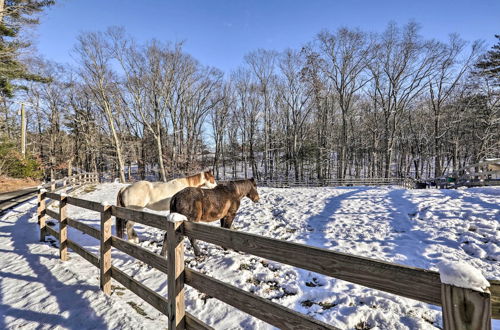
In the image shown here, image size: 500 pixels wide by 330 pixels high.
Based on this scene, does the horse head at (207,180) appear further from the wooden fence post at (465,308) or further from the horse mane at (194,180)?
the wooden fence post at (465,308)

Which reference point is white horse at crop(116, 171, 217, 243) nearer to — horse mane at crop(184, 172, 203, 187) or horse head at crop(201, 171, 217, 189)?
horse mane at crop(184, 172, 203, 187)

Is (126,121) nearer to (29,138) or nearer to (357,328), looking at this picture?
(29,138)

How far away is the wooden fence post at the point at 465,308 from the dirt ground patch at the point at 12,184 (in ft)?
69.6

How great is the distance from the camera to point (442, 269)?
1121 mm

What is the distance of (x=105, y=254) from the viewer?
3.50m

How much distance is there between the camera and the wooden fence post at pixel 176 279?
2332mm

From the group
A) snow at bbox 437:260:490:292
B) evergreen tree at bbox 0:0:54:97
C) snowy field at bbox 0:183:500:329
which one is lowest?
snowy field at bbox 0:183:500:329

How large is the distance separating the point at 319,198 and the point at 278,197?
6.08ft

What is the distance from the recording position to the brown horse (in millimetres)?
5039

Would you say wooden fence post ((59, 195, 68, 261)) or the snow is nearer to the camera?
the snow

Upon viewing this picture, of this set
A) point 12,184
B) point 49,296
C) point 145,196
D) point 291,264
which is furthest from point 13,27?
point 291,264

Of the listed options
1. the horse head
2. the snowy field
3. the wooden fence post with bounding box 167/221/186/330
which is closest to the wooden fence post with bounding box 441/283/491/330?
the wooden fence post with bounding box 167/221/186/330

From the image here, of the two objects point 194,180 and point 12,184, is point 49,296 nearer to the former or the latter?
point 194,180

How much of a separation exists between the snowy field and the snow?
2.50m
